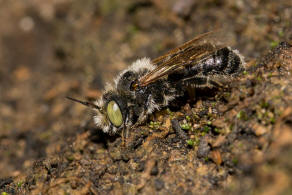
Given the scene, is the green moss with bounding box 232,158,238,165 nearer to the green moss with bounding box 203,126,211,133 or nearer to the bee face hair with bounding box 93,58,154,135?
the green moss with bounding box 203,126,211,133

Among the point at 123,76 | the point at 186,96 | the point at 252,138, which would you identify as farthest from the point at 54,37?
the point at 252,138

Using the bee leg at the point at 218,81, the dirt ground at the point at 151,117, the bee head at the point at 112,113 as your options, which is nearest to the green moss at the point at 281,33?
the dirt ground at the point at 151,117

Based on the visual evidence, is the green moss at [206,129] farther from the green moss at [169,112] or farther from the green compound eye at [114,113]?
the green compound eye at [114,113]

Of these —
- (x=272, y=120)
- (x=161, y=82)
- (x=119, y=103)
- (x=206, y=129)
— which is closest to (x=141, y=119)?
(x=119, y=103)

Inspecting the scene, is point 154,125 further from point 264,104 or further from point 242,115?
point 264,104

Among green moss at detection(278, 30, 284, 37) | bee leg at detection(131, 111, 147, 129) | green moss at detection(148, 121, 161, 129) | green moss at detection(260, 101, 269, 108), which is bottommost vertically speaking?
green moss at detection(260, 101, 269, 108)

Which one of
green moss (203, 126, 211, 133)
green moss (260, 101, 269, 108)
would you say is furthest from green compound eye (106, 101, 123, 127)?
green moss (260, 101, 269, 108)

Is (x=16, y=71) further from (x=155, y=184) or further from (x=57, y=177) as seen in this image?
(x=155, y=184)

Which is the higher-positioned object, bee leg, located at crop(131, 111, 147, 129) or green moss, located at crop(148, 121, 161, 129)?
bee leg, located at crop(131, 111, 147, 129)
